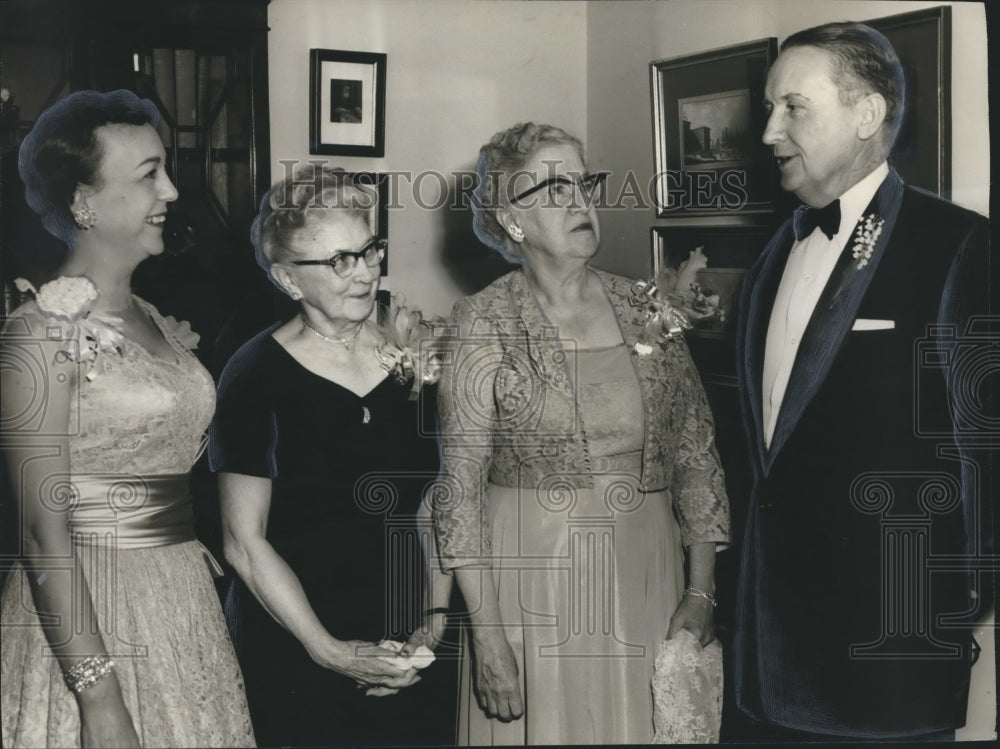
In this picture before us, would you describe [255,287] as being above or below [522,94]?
below

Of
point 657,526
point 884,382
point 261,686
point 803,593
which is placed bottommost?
point 261,686

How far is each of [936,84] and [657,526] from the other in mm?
1095

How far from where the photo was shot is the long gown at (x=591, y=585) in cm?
239

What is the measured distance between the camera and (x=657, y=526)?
2434mm

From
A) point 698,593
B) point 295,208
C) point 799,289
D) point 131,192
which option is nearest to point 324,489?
point 295,208

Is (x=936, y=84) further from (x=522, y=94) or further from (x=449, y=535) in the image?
(x=449, y=535)

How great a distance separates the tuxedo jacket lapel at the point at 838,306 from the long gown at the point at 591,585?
36 centimetres

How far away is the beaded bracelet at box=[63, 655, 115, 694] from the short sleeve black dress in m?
0.27

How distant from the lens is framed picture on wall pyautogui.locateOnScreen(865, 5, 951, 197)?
2387 mm

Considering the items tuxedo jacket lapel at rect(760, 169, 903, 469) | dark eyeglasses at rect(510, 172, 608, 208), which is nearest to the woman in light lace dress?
dark eyeglasses at rect(510, 172, 608, 208)

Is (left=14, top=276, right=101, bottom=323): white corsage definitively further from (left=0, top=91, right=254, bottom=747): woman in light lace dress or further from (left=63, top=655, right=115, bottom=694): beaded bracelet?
(left=63, top=655, right=115, bottom=694): beaded bracelet

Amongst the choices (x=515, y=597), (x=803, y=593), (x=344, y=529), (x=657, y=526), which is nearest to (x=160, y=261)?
(x=344, y=529)

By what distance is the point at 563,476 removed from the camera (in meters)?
2.38
